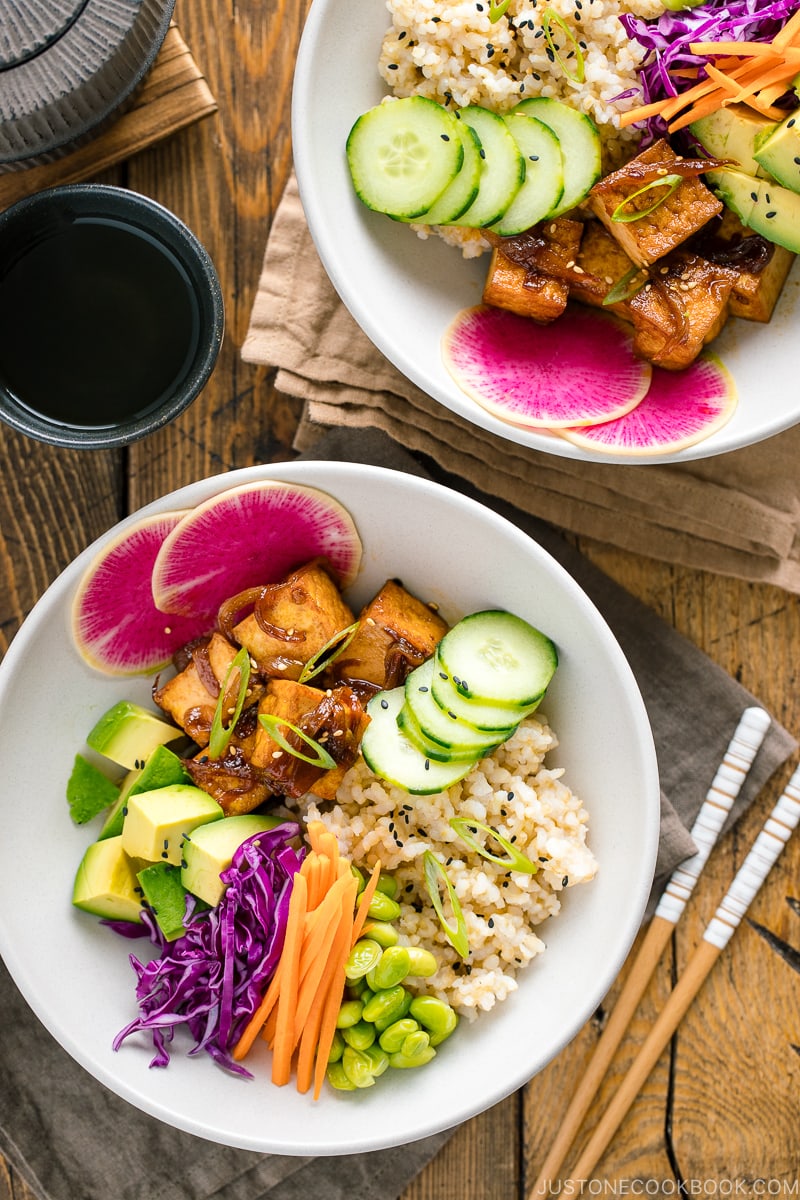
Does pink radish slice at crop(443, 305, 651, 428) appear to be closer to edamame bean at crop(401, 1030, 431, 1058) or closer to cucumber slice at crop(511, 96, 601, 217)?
cucumber slice at crop(511, 96, 601, 217)

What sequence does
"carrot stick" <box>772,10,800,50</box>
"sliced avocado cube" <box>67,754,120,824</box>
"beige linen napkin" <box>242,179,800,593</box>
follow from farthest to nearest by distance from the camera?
"beige linen napkin" <box>242,179,800,593</box>
"sliced avocado cube" <box>67,754,120,824</box>
"carrot stick" <box>772,10,800,50</box>

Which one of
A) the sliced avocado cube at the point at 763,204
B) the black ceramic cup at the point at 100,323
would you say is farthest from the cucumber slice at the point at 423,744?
the sliced avocado cube at the point at 763,204

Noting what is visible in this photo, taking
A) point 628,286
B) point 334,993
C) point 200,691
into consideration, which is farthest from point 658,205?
point 334,993

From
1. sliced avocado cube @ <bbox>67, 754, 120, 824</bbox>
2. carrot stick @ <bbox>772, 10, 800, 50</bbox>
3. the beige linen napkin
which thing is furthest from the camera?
the beige linen napkin

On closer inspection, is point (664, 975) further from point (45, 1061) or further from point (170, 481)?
point (170, 481)

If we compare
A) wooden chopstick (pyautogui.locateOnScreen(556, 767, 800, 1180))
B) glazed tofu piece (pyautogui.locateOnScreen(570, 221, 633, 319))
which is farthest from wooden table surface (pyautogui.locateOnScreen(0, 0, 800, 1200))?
glazed tofu piece (pyautogui.locateOnScreen(570, 221, 633, 319))

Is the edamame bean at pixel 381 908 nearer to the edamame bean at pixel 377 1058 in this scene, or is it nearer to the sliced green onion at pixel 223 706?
the edamame bean at pixel 377 1058

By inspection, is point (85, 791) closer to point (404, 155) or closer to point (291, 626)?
point (291, 626)
